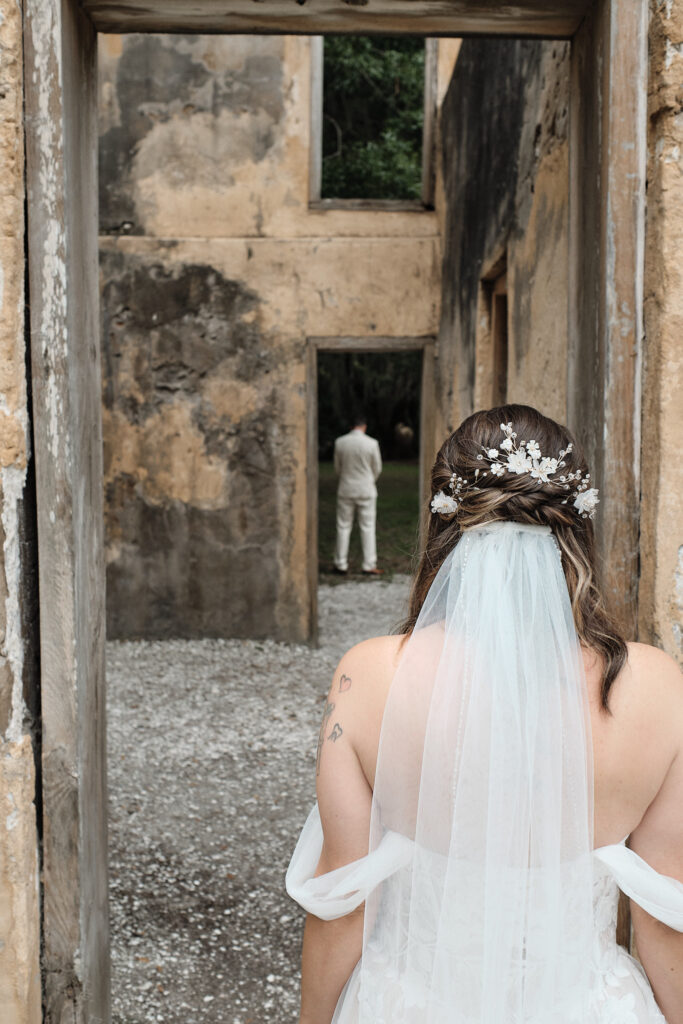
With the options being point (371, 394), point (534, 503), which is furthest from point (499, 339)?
point (371, 394)

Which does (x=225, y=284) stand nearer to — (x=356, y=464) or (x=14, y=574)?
(x=356, y=464)

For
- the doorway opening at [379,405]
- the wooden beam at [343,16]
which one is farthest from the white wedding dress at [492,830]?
the doorway opening at [379,405]

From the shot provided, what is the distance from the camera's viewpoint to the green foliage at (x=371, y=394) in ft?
67.5

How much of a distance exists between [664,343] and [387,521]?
11580 millimetres

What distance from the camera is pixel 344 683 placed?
4.87ft

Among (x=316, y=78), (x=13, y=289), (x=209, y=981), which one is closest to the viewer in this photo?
(x=13, y=289)

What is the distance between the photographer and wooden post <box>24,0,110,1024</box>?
6.45ft

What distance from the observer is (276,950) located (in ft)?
10.0

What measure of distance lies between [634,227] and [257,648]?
18.0 ft

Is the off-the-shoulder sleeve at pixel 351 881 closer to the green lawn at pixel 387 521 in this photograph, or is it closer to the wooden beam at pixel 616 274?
the wooden beam at pixel 616 274

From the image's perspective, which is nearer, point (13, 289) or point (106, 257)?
point (13, 289)

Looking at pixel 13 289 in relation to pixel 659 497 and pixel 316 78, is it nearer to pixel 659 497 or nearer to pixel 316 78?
pixel 659 497

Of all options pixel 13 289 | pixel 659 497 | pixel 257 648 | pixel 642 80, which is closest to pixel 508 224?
pixel 642 80

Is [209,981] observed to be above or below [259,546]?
below
